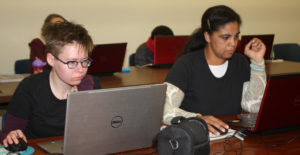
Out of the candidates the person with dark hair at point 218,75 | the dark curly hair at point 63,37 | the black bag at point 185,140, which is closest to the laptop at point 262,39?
the person with dark hair at point 218,75

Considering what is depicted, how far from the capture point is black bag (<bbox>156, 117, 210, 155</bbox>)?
1.14m

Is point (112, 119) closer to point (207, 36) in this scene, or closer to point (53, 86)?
point (53, 86)

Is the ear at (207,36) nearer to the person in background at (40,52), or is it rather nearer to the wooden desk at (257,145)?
the wooden desk at (257,145)

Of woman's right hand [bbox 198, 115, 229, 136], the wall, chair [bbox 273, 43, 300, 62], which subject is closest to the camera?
woman's right hand [bbox 198, 115, 229, 136]

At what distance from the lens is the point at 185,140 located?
3.74 ft

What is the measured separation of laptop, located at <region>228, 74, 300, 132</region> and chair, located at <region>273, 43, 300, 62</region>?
333 cm

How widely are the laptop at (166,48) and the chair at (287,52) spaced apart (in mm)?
1937

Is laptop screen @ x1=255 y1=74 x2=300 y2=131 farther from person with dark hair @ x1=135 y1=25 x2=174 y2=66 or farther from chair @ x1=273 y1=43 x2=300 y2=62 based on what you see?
chair @ x1=273 y1=43 x2=300 y2=62

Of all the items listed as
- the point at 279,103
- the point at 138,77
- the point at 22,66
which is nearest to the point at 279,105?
the point at 279,103

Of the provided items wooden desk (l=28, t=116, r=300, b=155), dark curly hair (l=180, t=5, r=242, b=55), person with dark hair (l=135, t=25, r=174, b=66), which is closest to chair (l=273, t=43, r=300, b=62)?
person with dark hair (l=135, t=25, r=174, b=66)

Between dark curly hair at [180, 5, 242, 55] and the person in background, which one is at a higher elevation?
dark curly hair at [180, 5, 242, 55]

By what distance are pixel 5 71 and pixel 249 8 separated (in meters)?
3.73

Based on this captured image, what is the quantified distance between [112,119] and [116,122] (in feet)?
0.07

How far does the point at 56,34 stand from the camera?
1.59m
